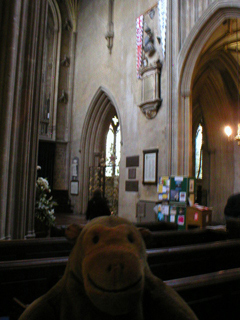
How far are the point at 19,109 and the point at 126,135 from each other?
611cm

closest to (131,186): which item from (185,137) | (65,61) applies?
(185,137)

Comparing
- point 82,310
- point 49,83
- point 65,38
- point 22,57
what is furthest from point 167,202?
point 65,38

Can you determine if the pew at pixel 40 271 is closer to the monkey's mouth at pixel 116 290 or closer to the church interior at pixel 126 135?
the church interior at pixel 126 135

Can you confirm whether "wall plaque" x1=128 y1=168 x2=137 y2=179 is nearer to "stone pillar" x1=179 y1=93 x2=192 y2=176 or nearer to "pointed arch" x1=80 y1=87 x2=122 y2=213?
"stone pillar" x1=179 y1=93 x2=192 y2=176

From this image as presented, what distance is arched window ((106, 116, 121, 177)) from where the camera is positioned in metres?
12.3

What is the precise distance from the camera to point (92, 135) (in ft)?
42.4

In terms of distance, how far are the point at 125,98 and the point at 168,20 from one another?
112 inches

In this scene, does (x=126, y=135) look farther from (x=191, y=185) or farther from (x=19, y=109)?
(x=19, y=109)

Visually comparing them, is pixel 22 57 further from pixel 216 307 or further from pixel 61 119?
pixel 61 119

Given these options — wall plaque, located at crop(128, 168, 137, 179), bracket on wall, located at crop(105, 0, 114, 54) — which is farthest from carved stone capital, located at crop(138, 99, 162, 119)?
bracket on wall, located at crop(105, 0, 114, 54)

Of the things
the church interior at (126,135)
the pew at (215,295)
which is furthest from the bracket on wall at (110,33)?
the pew at (215,295)

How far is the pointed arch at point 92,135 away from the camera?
41.1 feet

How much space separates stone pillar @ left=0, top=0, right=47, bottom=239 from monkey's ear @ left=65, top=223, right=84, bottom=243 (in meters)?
2.80

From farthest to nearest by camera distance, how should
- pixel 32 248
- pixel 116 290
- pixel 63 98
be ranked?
pixel 63 98
pixel 32 248
pixel 116 290
